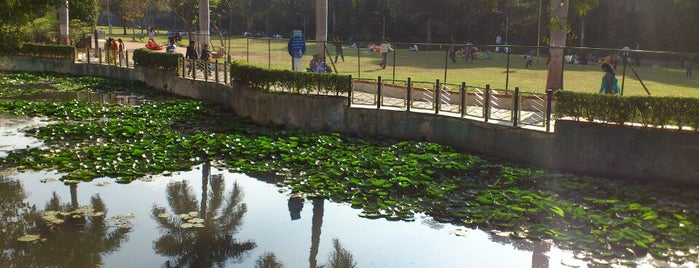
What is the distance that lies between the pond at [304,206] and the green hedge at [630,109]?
145 centimetres

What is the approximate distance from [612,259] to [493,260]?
1.60 m

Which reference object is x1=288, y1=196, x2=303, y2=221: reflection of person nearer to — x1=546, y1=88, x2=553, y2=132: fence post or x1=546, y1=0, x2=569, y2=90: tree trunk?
x1=546, y1=88, x2=553, y2=132: fence post

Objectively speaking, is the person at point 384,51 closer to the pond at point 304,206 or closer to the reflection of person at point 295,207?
the pond at point 304,206

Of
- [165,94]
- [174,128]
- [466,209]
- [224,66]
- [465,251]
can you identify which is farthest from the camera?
[165,94]

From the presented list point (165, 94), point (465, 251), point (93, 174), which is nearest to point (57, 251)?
point (93, 174)

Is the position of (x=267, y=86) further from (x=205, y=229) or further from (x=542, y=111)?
(x=205, y=229)

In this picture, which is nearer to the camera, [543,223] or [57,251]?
[57,251]

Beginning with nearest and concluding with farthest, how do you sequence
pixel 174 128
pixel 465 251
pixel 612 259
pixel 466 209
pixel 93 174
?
pixel 612 259 → pixel 465 251 → pixel 466 209 → pixel 93 174 → pixel 174 128

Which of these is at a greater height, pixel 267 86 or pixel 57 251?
pixel 267 86

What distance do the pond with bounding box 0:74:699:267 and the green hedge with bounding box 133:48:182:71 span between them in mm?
11169

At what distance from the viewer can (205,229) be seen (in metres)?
11.3

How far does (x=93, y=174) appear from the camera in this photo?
14156 millimetres

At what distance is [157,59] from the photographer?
30766mm

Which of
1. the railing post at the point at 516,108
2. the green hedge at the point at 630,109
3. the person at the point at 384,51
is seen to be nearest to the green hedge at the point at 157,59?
the person at the point at 384,51
